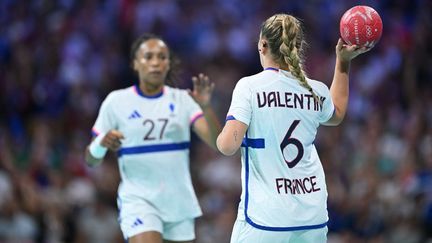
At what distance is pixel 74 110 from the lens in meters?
13.2

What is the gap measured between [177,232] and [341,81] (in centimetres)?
226

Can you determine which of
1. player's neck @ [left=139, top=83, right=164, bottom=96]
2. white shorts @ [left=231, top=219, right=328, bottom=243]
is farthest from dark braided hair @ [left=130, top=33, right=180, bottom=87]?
white shorts @ [left=231, top=219, right=328, bottom=243]

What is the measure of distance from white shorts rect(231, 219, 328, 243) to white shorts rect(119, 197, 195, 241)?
5.72 feet

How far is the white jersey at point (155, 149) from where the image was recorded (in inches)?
295

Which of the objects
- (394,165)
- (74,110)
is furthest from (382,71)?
(74,110)

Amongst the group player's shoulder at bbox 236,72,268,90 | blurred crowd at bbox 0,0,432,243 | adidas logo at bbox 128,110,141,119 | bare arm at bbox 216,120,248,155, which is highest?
player's shoulder at bbox 236,72,268,90

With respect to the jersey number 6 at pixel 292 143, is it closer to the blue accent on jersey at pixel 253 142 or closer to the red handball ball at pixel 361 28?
the blue accent on jersey at pixel 253 142

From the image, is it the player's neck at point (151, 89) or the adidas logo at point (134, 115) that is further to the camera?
the player's neck at point (151, 89)

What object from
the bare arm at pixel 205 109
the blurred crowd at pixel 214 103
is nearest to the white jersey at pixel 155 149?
the bare arm at pixel 205 109

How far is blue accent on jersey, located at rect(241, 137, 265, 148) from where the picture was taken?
5.57 meters

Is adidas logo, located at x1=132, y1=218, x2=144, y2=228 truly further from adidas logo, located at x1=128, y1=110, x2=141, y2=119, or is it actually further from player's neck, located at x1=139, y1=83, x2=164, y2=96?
player's neck, located at x1=139, y1=83, x2=164, y2=96

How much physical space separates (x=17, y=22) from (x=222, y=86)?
12.2 ft

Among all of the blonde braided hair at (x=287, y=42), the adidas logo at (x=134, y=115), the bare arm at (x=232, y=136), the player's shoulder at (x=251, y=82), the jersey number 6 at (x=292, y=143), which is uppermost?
the blonde braided hair at (x=287, y=42)

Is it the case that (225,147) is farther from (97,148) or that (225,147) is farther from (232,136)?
(97,148)
